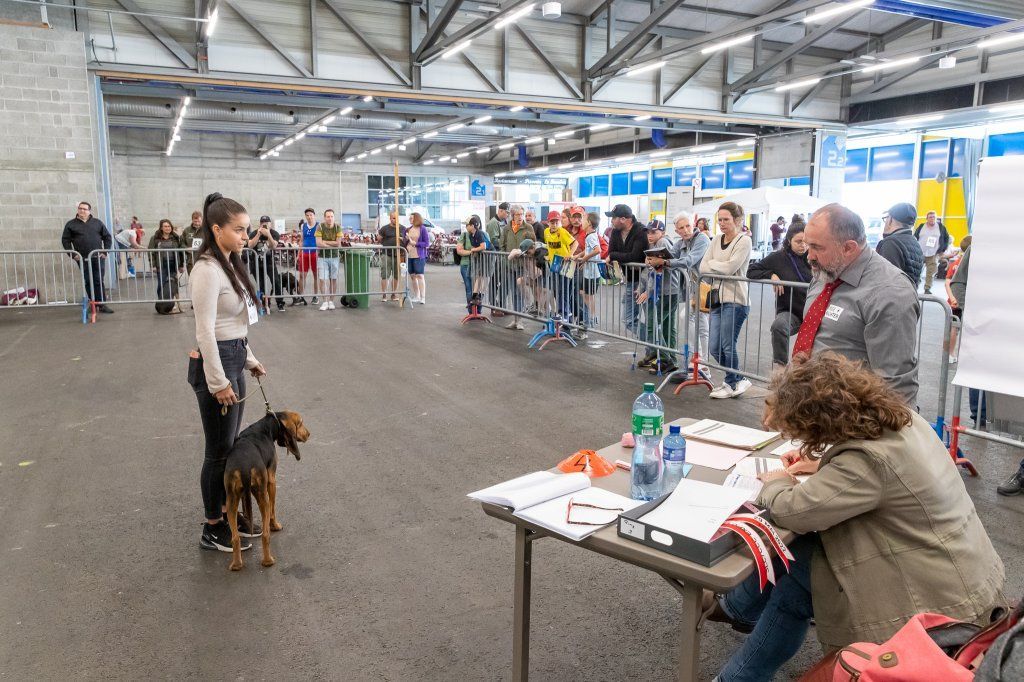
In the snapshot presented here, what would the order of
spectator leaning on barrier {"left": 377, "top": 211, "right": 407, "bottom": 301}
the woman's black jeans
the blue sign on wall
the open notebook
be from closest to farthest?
the open notebook, the woman's black jeans, spectator leaning on barrier {"left": 377, "top": 211, "right": 407, "bottom": 301}, the blue sign on wall

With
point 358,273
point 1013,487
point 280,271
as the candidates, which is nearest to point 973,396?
point 1013,487

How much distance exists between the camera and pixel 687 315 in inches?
273

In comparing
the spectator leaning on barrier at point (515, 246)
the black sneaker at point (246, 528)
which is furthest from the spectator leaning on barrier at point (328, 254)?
the black sneaker at point (246, 528)

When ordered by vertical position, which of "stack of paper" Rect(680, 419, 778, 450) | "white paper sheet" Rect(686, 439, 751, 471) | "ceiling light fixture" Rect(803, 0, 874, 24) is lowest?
"white paper sheet" Rect(686, 439, 751, 471)

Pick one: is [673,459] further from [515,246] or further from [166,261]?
[166,261]

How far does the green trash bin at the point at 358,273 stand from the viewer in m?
12.8

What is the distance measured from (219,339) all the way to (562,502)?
2.01 meters

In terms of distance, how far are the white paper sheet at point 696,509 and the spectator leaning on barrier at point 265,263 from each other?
37.2 ft

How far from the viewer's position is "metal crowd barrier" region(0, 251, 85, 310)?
39.3 feet

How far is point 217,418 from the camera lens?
134 inches

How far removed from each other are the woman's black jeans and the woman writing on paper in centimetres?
253

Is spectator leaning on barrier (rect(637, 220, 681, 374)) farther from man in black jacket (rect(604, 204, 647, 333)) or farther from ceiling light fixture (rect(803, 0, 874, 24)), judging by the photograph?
ceiling light fixture (rect(803, 0, 874, 24))

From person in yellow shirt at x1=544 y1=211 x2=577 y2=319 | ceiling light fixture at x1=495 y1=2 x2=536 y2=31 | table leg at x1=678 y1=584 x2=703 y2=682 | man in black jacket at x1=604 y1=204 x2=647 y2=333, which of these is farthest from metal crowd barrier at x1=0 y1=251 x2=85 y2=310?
table leg at x1=678 y1=584 x2=703 y2=682

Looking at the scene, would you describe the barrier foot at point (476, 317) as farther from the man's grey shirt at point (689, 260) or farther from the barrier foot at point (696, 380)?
the barrier foot at point (696, 380)
